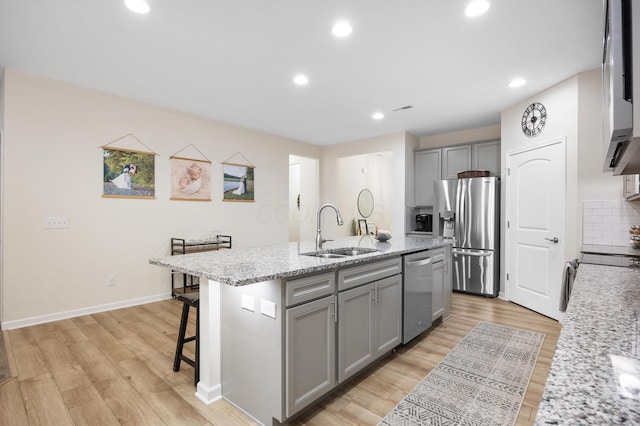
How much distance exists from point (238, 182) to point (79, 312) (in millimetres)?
2740

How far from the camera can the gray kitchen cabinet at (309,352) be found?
5.52 feet

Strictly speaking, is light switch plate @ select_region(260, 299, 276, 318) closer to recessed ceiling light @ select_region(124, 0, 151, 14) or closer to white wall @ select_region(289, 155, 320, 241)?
recessed ceiling light @ select_region(124, 0, 151, 14)

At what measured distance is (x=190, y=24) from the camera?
7.92ft

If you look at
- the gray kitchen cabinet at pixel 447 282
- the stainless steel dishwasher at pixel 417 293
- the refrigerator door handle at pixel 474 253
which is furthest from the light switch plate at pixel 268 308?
the refrigerator door handle at pixel 474 253

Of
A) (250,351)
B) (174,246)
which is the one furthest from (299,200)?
(250,351)

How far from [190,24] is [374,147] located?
4.16 meters

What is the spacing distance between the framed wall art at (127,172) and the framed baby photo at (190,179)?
0.30 metres

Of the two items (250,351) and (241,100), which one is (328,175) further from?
(250,351)

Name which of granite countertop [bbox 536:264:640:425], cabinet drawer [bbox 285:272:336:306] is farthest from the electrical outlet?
granite countertop [bbox 536:264:640:425]

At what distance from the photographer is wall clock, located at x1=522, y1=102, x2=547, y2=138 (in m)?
3.72

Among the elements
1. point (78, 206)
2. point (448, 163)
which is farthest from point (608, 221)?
point (78, 206)

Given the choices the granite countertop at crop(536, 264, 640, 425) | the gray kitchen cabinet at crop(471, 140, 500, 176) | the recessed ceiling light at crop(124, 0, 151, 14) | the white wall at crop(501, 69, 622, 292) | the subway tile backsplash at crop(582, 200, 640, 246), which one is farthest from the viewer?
the gray kitchen cabinet at crop(471, 140, 500, 176)

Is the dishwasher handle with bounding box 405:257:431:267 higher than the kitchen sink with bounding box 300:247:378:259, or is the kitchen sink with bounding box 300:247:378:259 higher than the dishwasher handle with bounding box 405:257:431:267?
the kitchen sink with bounding box 300:247:378:259

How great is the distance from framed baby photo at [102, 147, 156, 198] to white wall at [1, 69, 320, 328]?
76 millimetres
